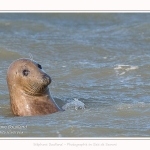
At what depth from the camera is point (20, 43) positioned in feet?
60.4

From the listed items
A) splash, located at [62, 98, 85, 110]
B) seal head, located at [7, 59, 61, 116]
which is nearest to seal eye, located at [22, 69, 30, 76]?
seal head, located at [7, 59, 61, 116]

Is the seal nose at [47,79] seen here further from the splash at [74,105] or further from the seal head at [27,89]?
the splash at [74,105]

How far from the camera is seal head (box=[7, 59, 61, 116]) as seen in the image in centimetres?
1140

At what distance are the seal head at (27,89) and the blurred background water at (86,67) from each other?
0.22 m

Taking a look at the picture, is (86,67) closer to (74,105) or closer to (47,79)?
(74,105)

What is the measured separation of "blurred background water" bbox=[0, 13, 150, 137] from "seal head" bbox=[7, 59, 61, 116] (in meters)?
0.22

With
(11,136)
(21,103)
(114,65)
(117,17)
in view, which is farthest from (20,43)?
(11,136)

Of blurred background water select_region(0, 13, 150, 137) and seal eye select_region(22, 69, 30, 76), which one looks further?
seal eye select_region(22, 69, 30, 76)

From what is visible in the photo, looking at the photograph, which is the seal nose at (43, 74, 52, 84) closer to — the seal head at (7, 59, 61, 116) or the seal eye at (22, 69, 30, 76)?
the seal head at (7, 59, 61, 116)

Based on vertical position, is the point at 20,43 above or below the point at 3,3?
below

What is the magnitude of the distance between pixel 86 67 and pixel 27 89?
4.66 m

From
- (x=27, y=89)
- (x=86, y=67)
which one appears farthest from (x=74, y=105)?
(x=86, y=67)

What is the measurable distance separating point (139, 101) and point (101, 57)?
14.3 feet

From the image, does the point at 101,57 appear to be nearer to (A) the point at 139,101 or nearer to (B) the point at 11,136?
(A) the point at 139,101
